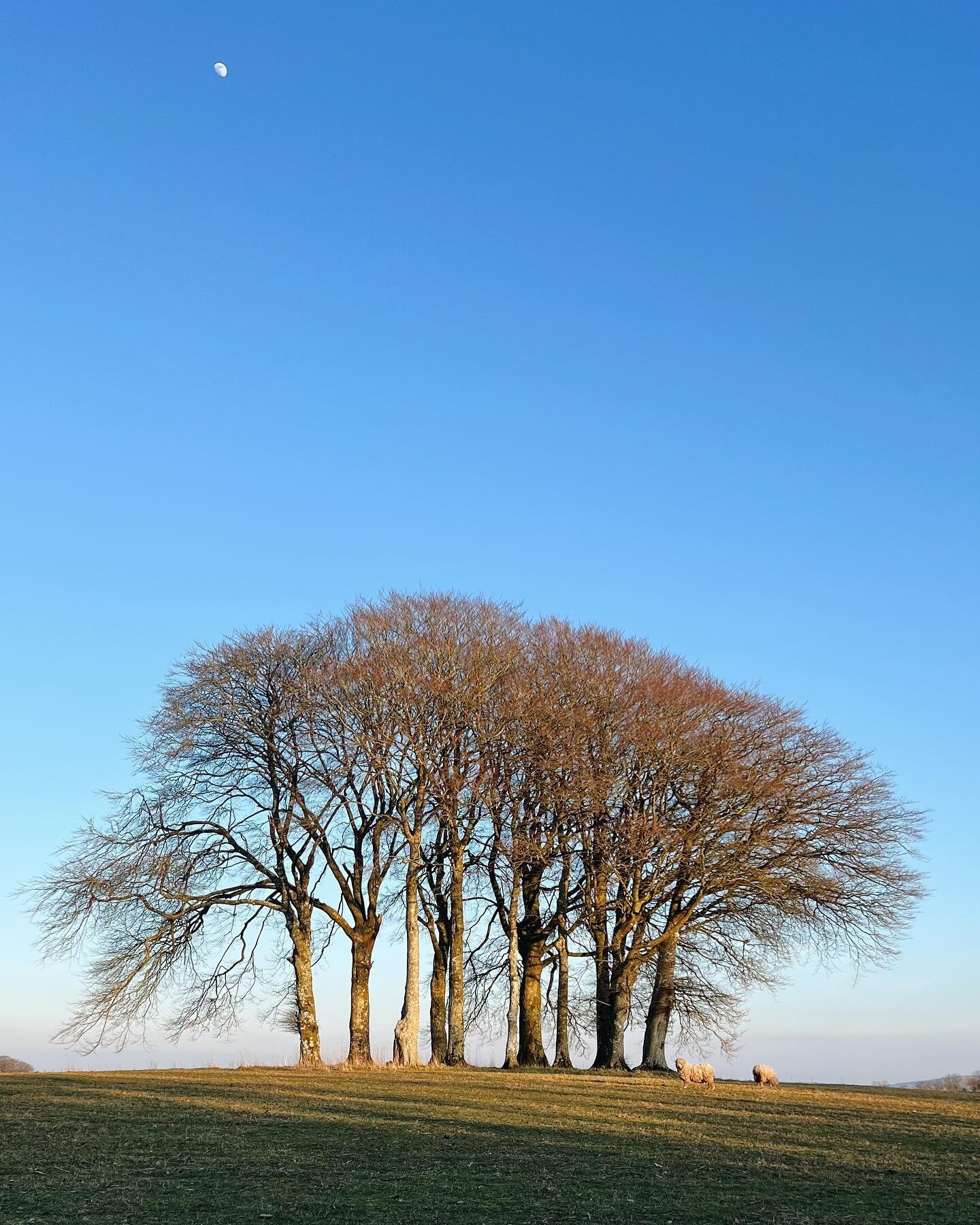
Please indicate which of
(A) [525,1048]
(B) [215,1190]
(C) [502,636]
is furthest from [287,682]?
(B) [215,1190]

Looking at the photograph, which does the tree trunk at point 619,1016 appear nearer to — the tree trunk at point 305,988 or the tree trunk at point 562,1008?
the tree trunk at point 562,1008

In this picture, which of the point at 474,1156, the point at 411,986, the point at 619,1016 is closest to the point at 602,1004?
the point at 619,1016

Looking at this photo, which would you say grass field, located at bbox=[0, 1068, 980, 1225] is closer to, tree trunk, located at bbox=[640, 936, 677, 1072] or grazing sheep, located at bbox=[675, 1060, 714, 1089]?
grazing sheep, located at bbox=[675, 1060, 714, 1089]

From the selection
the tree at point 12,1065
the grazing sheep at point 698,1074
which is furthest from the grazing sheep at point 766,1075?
the tree at point 12,1065

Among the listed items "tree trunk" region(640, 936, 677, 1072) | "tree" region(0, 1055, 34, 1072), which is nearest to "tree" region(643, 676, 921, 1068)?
"tree trunk" region(640, 936, 677, 1072)

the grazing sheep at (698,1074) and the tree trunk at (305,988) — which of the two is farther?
the tree trunk at (305,988)

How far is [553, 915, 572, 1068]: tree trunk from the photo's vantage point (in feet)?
124

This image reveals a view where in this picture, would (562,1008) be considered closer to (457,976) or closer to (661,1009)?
(661,1009)

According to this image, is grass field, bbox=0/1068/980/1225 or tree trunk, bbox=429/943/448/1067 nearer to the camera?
grass field, bbox=0/1068/980/1225

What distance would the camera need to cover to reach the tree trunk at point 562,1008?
37.8 m

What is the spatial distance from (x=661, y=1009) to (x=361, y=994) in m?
10.00

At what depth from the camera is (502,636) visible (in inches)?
1545

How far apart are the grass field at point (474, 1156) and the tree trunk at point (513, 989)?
9.48m

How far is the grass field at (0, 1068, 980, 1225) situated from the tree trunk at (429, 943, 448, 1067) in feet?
39.9
